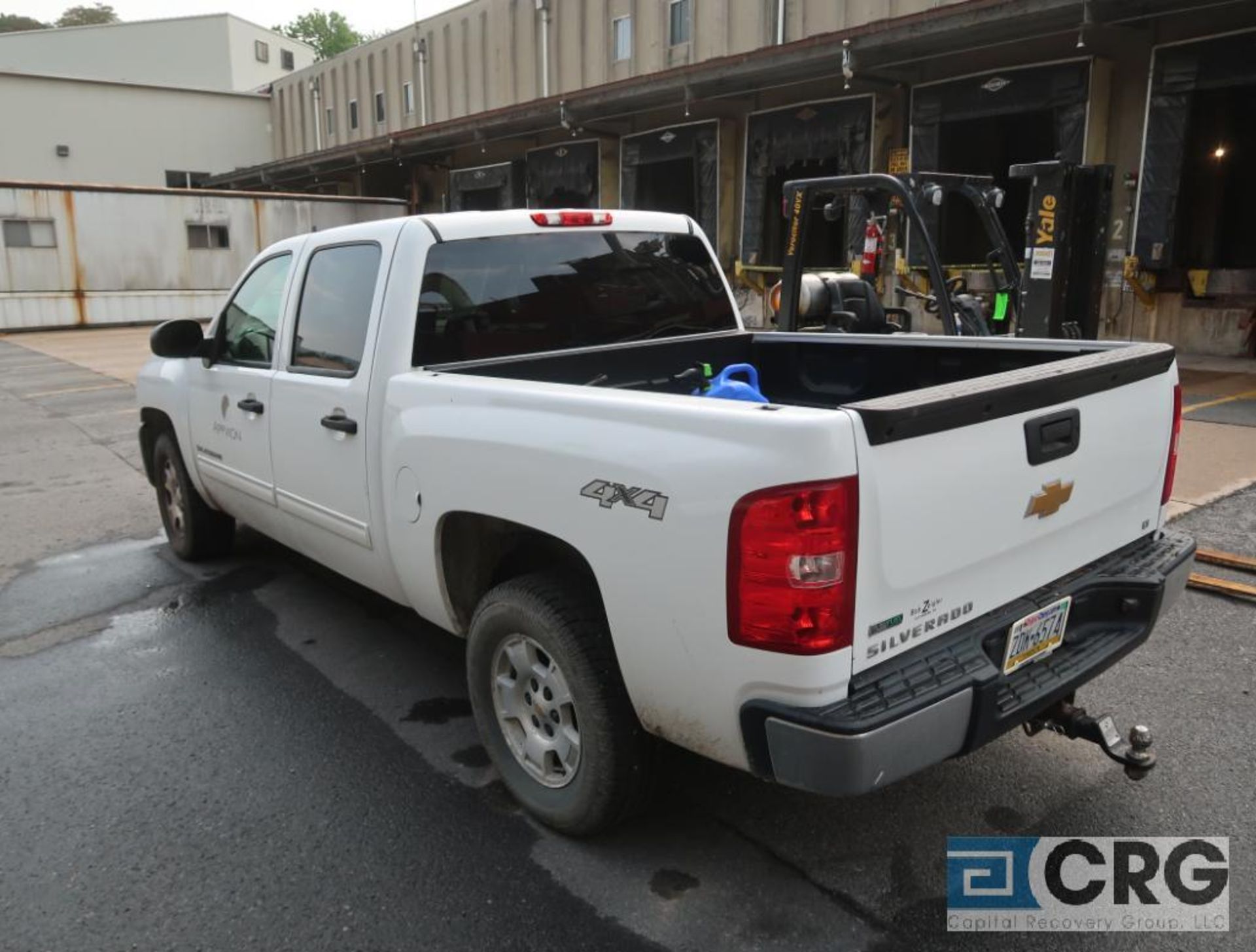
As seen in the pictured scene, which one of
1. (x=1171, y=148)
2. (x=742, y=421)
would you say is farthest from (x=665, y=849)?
(x=1171, y=148)

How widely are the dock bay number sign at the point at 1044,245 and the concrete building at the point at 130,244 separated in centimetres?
1791

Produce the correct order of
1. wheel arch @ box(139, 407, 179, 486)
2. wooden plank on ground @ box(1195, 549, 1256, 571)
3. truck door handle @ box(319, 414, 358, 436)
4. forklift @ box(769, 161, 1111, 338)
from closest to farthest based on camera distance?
truck door handle @ box(319, 414, 358, 436), wooden plank on ground @ box(1195, 549, 1256, 571), wheel arch @ box(139, 407, 179, 486), forklift @ box(769, 161, 1111, 338)

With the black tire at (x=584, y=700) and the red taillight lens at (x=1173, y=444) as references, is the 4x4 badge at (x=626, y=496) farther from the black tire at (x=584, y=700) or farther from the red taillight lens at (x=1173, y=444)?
the red taillight lens at (x=1173, y=444)

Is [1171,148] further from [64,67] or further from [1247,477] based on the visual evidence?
[64,67]

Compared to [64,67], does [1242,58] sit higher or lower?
lower

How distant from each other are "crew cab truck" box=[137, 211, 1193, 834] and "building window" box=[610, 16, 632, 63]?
18218 mm

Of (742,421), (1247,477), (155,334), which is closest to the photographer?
(742,421)

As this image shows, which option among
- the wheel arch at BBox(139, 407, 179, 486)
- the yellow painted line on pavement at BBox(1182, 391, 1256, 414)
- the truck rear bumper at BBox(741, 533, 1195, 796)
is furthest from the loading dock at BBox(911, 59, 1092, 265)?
the truck rear bumper at BBox(741, 533, 1195, 796)

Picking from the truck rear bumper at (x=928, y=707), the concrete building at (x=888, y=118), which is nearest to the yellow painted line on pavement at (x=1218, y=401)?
the concrete building at (x=888, y=118)

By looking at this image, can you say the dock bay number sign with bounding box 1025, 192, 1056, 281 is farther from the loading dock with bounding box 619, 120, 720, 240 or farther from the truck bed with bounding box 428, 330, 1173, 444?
the loading dock with bounding box 619, 120, 720, 240

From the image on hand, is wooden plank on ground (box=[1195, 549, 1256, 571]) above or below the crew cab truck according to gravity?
below

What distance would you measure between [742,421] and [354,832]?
182 cm

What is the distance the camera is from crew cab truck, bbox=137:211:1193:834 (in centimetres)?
219

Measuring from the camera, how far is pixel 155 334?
4.74 meters
